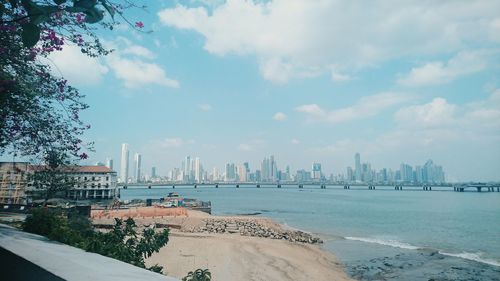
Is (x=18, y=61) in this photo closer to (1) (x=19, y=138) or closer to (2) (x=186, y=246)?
(1) (x=19, y=138)

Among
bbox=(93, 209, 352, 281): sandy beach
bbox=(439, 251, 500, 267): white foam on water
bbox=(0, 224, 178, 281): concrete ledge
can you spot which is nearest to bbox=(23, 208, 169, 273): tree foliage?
bbox=(0, 224, 178, 281): concrete ledge

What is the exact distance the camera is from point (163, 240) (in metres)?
6.68

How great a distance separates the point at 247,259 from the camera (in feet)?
70.8

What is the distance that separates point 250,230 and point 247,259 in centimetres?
1525

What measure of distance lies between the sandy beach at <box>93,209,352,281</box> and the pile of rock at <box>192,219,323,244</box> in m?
2.16

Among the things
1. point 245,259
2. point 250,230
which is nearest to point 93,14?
point 245,259

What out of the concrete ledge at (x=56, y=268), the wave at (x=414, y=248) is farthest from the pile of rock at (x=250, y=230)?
the concrete ledge at (x=56, y=268)

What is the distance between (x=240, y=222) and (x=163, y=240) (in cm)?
3602

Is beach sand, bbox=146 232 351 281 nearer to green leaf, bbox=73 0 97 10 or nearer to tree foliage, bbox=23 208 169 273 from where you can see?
tree foliage, bbox=23 208 169 273

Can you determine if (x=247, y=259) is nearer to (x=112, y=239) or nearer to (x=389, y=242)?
(x=112, y=239)

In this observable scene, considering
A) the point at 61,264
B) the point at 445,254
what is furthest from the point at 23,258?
the point at 445,254

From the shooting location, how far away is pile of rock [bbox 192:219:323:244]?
1304 inches

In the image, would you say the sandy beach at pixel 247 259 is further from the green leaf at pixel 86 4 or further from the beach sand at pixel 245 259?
the green leaf at pixel 86 4

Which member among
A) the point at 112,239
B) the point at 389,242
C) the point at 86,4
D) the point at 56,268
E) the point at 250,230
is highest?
the point at 86,4
